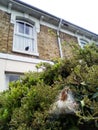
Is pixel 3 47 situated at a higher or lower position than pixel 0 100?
higher

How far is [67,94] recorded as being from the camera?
8.14 ft

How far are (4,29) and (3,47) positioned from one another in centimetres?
94

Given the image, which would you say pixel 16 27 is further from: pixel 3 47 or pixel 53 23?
pixel 53 23

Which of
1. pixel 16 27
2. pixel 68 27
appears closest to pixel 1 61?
pixel 16 27

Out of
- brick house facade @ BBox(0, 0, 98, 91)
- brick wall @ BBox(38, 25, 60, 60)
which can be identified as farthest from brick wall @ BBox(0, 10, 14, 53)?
brick wall @ BBox(38, 25, 60, 60)

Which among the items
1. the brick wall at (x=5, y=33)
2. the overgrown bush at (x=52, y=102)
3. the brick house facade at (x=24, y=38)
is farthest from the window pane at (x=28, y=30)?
the overgrown bush at (x=52, y=102)

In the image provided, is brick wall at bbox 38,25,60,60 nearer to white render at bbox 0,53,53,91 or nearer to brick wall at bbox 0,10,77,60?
brick wall at bbox 0,10,77,60

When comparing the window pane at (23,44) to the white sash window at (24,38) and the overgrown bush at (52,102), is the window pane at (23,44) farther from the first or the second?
the overgrown bush at (52,102)

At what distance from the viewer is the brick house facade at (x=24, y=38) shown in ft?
Result: 24.1

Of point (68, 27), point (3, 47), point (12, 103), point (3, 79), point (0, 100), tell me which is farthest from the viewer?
point (68, 27)

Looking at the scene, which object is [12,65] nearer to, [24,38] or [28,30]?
[24,38]

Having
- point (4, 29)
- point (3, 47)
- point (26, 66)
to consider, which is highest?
point (4, 29)

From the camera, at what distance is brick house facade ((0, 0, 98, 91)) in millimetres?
7352

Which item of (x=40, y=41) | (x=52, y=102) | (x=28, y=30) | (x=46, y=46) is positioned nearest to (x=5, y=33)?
(x=28, y=30)
